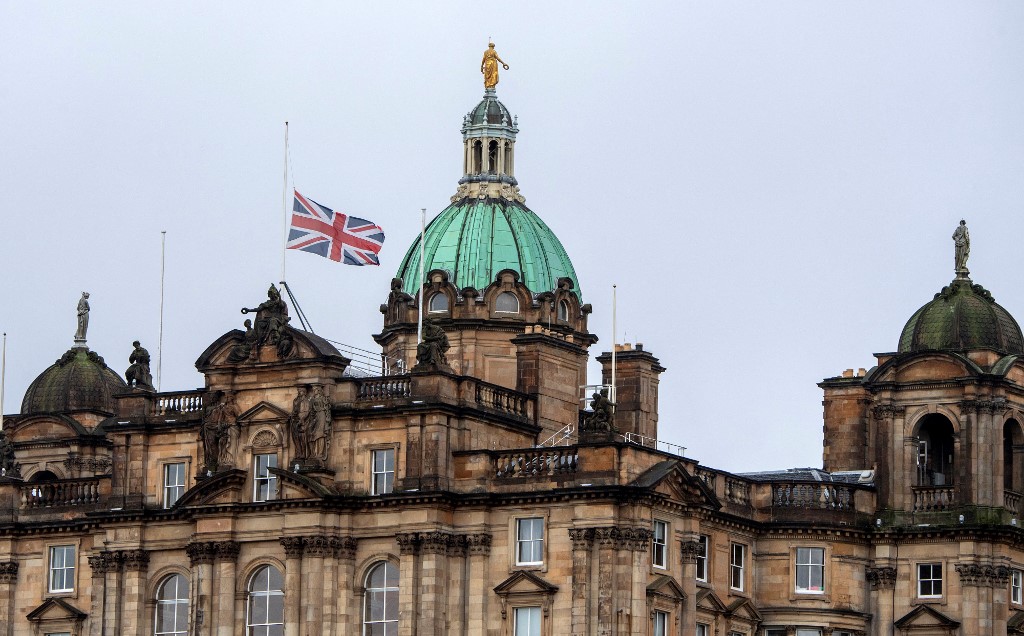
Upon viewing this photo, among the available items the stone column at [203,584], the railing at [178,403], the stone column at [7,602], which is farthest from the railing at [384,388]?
the stone column at [7,602]

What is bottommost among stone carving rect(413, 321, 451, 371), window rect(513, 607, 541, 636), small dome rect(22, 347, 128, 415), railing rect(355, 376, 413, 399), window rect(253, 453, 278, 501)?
window rect(513, 607, 541, 636)

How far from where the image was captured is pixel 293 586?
129 meters

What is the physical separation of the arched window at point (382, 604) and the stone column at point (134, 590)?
10.5 m

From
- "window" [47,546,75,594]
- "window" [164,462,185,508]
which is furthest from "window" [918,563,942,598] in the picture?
"window" [47,546,75,594]

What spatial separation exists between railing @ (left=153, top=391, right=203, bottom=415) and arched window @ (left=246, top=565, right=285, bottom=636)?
7800 millimetres

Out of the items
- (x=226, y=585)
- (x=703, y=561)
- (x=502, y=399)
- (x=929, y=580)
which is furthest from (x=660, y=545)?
(x=226, y=585)

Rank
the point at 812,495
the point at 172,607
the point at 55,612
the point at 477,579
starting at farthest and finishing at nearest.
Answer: the point at 55,612 < the point at 812,495 < the point at 172,607 < the point at 477,579

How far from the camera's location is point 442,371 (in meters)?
129

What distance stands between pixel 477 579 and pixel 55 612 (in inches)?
809

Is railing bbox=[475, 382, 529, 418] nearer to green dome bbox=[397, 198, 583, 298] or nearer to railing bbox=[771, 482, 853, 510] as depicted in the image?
green dome bbox=[397, 198, 583, 298]

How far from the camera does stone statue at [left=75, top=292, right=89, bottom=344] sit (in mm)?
156875

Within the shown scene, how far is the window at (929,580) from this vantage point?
13475 centimetres

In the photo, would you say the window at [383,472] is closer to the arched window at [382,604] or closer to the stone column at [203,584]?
the arched window at [382,604]

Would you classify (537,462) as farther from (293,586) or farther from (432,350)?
(293,586)
